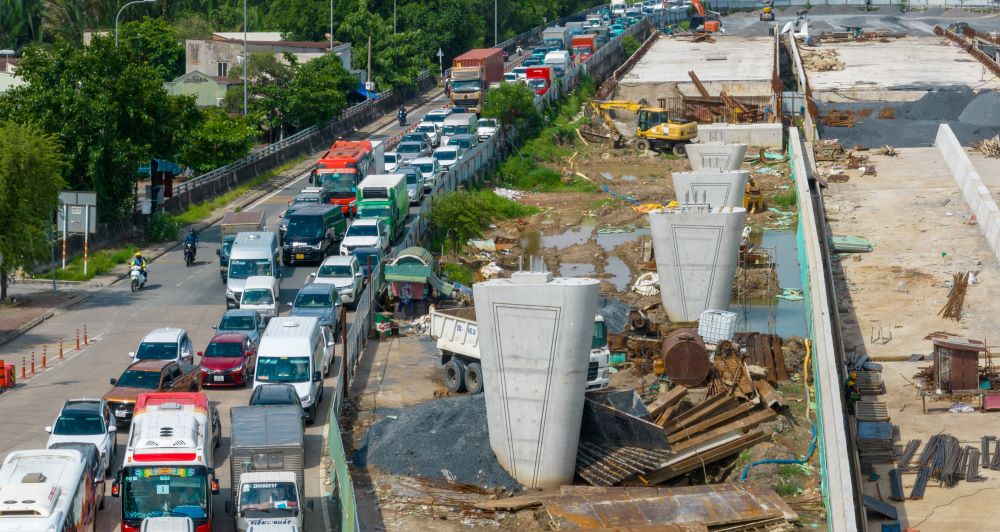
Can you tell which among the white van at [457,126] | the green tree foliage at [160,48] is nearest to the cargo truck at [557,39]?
the green tree foliage at [160,48]

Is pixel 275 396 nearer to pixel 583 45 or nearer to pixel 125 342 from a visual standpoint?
pixel 125 342

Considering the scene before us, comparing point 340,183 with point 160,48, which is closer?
point 340,183

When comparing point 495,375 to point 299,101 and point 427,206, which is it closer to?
point 427,206

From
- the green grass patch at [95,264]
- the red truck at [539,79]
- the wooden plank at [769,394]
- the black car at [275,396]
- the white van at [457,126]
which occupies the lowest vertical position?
the wooden plank at [769,394]

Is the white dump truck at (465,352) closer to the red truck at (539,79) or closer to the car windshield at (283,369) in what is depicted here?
the car windshield at (283,369)

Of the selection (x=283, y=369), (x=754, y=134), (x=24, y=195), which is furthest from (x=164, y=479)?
(x=754, y=134)

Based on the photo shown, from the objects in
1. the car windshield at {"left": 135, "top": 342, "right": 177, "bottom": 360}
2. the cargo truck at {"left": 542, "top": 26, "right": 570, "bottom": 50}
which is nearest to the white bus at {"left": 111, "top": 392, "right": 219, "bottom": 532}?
the car windshield at {"left": 135, "top": 342, "right": 177, "bottom": 360}
